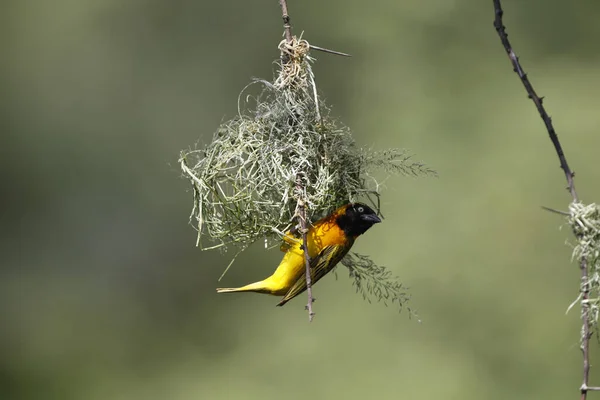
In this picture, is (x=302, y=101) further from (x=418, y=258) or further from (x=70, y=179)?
(x=70, y=179)

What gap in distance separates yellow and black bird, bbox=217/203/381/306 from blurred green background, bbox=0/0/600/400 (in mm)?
3368

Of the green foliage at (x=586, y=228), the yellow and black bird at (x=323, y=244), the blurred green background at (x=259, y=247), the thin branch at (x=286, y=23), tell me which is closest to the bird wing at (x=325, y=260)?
the yellow and black bird at (x=323, y=244)

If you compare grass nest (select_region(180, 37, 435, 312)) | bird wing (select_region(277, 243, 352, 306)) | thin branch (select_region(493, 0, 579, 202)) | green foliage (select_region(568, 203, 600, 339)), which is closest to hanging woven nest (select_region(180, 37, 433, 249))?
grass nest (select_region(180, 37, 435, 312))

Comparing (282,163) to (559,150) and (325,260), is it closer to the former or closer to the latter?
(325,260)

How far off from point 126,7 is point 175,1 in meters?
0.50

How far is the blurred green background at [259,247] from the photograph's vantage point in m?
6.59

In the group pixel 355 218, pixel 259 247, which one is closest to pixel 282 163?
pixel 355 218

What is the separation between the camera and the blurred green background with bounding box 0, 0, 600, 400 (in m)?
6.59

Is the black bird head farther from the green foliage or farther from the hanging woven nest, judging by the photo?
the green foliage

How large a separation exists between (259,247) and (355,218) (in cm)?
441

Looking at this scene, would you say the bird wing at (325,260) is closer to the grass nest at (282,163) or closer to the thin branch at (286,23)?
the grass nest at (282,163)

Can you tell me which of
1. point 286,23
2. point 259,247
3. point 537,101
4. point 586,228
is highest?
point 259,247

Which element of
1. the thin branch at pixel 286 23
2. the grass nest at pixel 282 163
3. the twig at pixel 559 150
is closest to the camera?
the twig at pixel 559 150

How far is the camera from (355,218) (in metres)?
2.94
